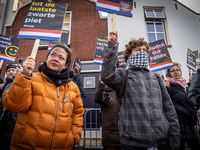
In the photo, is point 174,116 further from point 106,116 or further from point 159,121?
point 106,116

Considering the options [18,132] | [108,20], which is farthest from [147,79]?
[108,20]

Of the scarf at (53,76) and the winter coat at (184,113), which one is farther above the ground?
the scarf at (53,76)

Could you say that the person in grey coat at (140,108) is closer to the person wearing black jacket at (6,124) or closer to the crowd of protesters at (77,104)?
the crowd of protesters at (77,104)

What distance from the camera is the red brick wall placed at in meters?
6.75

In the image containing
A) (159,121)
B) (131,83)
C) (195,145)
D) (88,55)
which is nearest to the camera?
(159,121)

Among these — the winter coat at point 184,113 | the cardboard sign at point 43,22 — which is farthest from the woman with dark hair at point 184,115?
the cardboard sign at point 43,22

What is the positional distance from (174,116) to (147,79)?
510mm

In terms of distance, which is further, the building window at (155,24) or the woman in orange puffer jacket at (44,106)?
the building window at (155,24)

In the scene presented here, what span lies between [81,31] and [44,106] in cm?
645

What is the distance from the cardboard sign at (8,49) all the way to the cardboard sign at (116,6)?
3.56m

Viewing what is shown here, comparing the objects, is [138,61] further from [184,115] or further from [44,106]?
[184,115]

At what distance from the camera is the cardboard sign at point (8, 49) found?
13.3 ft

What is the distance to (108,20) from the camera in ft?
23.1

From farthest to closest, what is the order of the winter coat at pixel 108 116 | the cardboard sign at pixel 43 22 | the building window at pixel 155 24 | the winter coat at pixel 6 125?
the building window at pixel 155 24, the winter coat at pixel 6 125, the winter coat at pixel 108 116, the cardboard sign at pixel 43 22
